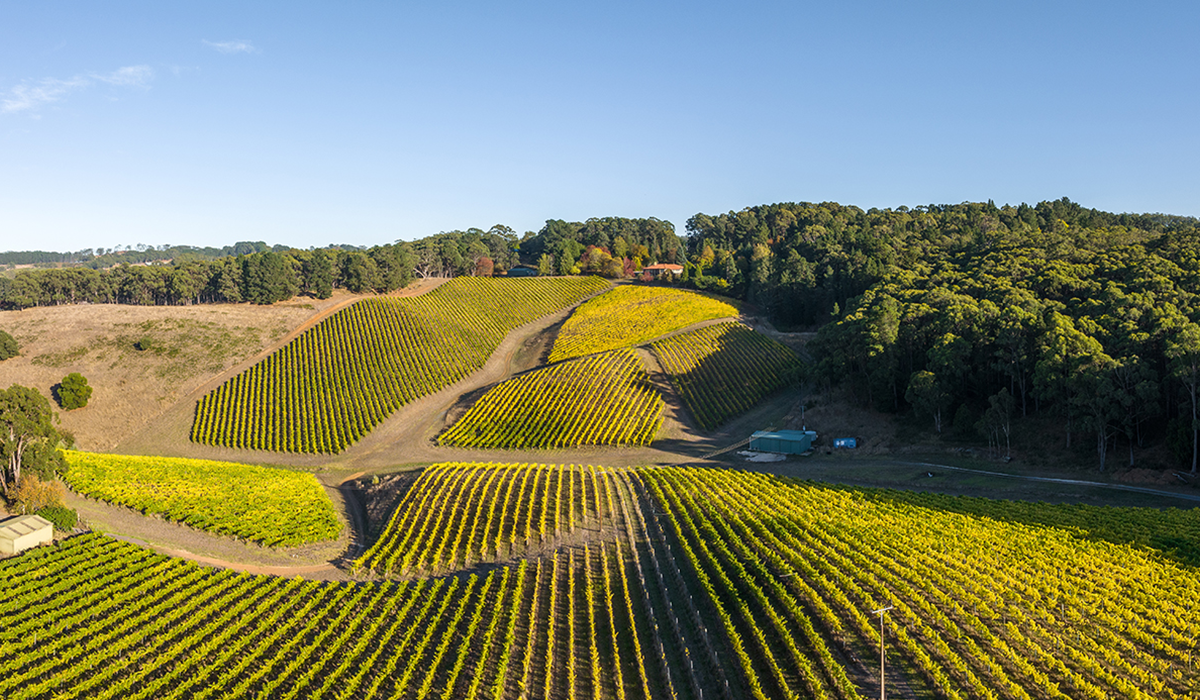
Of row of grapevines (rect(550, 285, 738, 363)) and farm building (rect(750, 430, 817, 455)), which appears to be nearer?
farm building (rect(750, 430, 817, 455))

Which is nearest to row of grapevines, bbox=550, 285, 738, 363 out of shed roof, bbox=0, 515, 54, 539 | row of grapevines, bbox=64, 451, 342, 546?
row of grapevines, bbox=64, 451, 342, 546

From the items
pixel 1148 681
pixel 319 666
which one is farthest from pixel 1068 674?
pixel 319 666

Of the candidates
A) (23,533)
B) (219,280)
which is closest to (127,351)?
(219,280)

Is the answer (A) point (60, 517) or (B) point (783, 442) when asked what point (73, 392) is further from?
(B) point (783, 442)

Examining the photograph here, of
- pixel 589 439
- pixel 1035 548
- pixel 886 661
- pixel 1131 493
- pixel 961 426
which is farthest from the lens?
pixel 589 439

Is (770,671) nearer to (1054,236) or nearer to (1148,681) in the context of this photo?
(1148,681)

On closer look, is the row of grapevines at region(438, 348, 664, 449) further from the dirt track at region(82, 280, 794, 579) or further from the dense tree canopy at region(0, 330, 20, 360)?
the dense tree canopy at region(0, 330, 20, 360)
